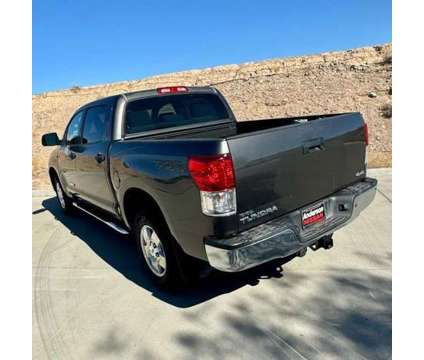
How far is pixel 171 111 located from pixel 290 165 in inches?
79.6

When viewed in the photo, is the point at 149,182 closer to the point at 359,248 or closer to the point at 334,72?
the point at 359,248

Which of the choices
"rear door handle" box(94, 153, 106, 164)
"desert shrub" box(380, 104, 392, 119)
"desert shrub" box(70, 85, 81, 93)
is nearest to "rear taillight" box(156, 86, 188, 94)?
"rear door handle" box(94, 153, 106, 164)

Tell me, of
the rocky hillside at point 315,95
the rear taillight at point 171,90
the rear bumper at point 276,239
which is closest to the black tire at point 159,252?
the rear bumper at point 276,239

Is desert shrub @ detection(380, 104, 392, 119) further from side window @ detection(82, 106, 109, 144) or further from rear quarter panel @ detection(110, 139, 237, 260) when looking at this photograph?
rear quarter panel @ detection(110, 139, 237, 260)

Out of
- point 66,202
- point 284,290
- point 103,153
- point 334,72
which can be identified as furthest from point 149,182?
point 334,72

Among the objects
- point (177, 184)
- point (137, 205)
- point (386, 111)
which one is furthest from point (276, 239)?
point (386, 111)

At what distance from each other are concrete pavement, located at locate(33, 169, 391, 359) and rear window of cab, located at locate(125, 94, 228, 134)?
5.53ft

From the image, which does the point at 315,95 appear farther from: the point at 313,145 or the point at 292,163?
the point at 292,163

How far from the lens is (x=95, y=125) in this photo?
4742mm

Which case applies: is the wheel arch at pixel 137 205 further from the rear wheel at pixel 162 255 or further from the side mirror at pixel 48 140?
the side mirror at pixel 48 140

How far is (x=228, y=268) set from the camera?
106 inches

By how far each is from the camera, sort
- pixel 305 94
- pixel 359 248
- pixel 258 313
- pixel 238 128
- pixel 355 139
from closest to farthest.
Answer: pixel 258 313 < pixel 355 139 < pixel 359 248 < pixel 238 128 < pixel 305 94

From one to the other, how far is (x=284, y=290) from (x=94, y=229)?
142 inches

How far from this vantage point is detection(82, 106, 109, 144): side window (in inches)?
173
